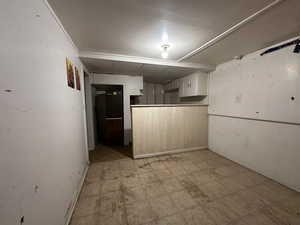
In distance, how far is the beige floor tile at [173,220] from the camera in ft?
4.41

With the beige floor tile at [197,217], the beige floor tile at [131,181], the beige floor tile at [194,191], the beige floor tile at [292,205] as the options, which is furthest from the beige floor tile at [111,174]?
the beige floor tile at [292,205]

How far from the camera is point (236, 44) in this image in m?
2.01

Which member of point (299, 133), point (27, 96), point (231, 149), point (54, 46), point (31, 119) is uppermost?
point (54, 46)

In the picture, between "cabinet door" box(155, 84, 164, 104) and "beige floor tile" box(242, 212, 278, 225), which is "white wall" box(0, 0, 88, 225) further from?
"cabinet door" box(155, 84, 164, 104)

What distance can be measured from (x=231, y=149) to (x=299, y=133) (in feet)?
3.96

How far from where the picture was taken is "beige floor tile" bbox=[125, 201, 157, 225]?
1.38 metres

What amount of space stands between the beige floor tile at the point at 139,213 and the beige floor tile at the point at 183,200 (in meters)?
0.36

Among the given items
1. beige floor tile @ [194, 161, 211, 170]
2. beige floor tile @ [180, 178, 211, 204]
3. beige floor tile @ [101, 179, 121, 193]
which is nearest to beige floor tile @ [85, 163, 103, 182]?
beige floor tile @ [101, 179, 121, 193]

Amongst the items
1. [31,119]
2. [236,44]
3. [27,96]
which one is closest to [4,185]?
[31,119]

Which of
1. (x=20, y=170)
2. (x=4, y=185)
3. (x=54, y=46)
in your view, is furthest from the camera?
(x=54, y=46)

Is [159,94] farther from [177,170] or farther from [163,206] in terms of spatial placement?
[163,206]

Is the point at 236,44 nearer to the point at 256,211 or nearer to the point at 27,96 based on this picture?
the point at 256,211

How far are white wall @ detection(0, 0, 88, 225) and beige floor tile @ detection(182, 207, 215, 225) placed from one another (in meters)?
1.34

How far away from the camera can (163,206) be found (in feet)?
5.13
